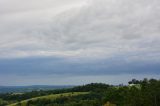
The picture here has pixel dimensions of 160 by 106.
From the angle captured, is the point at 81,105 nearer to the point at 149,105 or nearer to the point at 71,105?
the point at 71,105

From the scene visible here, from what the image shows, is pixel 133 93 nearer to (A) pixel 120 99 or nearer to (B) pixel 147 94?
(B) pixel 147 94

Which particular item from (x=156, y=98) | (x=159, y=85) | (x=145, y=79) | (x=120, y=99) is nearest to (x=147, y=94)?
(x=156, y=98)

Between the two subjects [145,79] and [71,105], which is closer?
[145,79]

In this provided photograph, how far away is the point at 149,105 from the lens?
371 feet

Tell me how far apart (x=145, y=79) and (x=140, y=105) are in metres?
55.9

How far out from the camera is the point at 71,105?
186m

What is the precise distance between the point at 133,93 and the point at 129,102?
119 inches

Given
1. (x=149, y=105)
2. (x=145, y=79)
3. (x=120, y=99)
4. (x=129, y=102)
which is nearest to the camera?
(x=149, y=105)

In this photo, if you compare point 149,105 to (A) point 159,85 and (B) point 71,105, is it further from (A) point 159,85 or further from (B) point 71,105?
(B) point 71,105

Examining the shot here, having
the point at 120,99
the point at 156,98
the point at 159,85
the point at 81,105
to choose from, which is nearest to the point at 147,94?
the point at 156,98

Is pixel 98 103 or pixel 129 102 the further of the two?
pixel 98 103

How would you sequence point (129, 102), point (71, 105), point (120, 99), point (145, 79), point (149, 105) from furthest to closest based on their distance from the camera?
point (71, 105)
point (145, 79)
point (120, 99)
point (129, 102)
point (149, 105)

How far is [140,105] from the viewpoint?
379ft

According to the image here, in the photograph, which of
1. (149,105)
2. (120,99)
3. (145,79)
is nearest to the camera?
(149,105)
